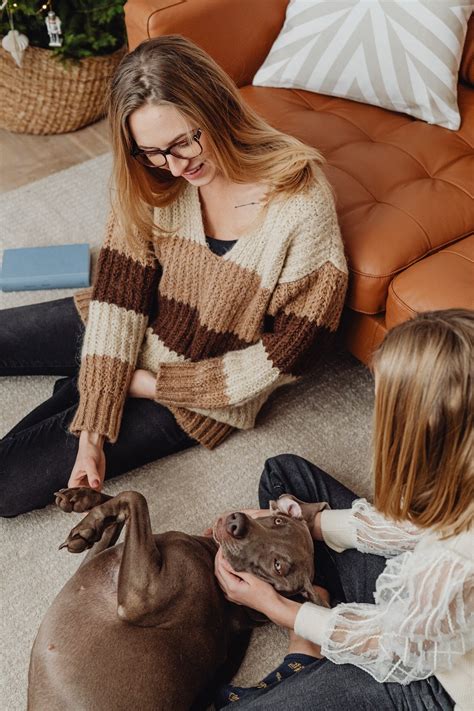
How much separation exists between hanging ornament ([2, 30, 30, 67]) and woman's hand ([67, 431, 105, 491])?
1.52 m

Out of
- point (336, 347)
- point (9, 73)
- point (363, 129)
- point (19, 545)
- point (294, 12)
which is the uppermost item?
point (294, 12)

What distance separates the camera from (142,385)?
5.92 feet

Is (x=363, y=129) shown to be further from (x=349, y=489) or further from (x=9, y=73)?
(x=9, y=73)

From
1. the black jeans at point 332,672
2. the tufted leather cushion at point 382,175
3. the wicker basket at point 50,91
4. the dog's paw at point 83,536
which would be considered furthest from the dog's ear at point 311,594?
the wicker basket at point 50,91

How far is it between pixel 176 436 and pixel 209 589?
49cm

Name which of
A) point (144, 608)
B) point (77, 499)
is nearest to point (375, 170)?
point (77, 499)

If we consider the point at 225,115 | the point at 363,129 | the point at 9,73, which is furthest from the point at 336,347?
the point at 9,73

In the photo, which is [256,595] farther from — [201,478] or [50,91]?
[50,91]

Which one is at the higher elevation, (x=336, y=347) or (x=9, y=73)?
(x=9, y=73)

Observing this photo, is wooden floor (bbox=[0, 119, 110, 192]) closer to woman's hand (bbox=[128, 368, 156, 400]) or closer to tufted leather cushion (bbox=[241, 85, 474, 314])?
tufted leather cushion (bbox=[241, 85, 474, 314])

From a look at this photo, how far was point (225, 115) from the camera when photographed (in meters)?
1.46

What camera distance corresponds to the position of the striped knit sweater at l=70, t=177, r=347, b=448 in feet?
5.32

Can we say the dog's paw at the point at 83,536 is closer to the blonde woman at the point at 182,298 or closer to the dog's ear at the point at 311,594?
the blonde woman at the point at 182,298

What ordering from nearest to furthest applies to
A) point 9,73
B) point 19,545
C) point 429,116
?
1. point 19,545
2. point 429,116
3. point 9,73
